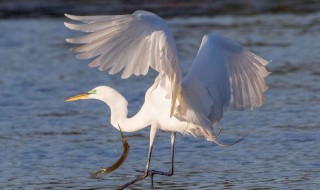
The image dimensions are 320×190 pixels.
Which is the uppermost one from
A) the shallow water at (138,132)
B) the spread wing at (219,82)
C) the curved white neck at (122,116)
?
the spread wing at (219,82)

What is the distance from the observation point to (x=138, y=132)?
33.9 feet

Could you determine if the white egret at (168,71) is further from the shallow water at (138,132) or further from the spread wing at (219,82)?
the shallow water at (138,132)

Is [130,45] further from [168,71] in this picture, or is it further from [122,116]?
[122,116]

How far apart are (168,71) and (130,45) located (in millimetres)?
380

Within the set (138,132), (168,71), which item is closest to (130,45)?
(168,71)

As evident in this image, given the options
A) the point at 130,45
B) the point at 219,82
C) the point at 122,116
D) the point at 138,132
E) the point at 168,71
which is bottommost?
the point at 138,132

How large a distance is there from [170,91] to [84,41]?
3.22 feet

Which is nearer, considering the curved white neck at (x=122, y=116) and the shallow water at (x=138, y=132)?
the curved white neck at (x=122, y=116)

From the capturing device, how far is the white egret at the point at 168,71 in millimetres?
6625

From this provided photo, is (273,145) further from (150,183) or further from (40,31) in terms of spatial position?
(40,31)

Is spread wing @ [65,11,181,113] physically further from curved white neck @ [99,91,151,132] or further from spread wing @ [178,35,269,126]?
curved white neck @ [99,91,151,132]

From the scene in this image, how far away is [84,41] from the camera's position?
6.61m

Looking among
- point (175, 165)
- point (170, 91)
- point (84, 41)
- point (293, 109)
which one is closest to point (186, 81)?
point (170, 91)

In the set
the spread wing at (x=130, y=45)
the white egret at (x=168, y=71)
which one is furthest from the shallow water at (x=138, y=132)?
the spread wing at (x=130, y=45)
